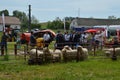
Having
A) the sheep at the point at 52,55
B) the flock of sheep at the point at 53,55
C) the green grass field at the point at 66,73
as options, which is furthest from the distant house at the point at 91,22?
the green grass field at the point at 66,73

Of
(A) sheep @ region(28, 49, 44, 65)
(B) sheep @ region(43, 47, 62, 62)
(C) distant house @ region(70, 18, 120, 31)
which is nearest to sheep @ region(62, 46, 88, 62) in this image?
(B) sheep @ region(43, 47, 62, 62)

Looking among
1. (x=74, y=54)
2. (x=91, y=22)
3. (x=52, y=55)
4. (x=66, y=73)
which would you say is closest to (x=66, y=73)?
(x=66, y=73)

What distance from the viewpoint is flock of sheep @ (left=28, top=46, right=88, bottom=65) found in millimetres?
20594

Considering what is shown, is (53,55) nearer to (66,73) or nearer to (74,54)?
(74,54)

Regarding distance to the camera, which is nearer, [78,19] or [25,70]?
[25,70]

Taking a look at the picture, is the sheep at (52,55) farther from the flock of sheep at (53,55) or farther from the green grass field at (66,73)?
the green grass field at (66,73)

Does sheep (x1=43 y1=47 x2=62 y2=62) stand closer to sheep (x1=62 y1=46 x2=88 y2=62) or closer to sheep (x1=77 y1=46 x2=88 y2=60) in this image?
sheep (x1=62 y1=46 x2=88 y2=62)

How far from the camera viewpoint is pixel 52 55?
68.4 feet

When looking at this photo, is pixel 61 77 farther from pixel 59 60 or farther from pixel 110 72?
pixel 59 60

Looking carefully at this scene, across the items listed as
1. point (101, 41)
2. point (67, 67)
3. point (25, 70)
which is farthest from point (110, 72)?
point (101, 41)

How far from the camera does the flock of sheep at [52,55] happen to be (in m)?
20.6

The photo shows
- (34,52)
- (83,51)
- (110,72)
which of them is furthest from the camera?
(83,51)

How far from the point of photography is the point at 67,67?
61.3ft

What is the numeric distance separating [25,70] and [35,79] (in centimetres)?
330
